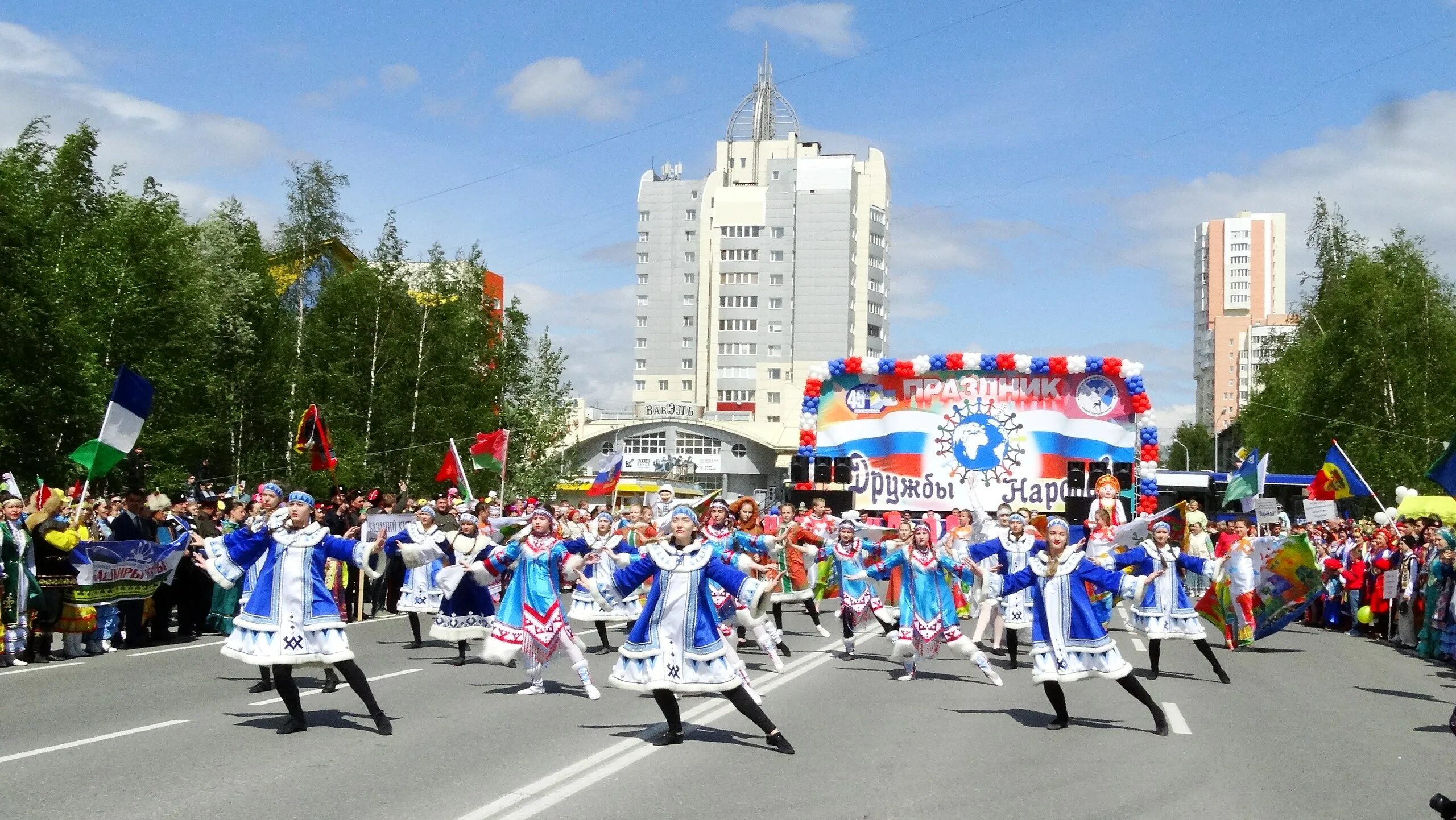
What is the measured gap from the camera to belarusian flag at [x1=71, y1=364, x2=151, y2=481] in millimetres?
17953

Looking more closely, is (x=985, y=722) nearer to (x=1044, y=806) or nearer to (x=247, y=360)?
(x=1044, y=806)

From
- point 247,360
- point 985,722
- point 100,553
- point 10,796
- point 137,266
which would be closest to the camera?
point 10,796

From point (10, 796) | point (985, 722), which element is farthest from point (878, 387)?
point (10, 796)

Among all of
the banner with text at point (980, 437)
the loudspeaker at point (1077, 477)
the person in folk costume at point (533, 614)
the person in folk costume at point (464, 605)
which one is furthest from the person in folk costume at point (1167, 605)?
the banner with text at point (980, 437)

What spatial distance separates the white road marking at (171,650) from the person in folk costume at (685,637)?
8.39 m

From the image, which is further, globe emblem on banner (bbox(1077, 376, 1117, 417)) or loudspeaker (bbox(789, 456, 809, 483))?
loudspeaker (bbox(789, 456, 809, 483))

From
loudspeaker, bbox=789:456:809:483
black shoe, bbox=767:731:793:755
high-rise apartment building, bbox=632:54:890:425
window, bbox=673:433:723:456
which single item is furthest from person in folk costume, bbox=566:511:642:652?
high-rise apartment building, bbox=632:54:890:425

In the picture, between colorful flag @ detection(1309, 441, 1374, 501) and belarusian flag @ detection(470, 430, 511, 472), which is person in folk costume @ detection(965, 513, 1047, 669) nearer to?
colorful flag @ detection(1309, 441, 1374, 501)

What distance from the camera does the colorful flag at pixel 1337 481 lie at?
97.1ft

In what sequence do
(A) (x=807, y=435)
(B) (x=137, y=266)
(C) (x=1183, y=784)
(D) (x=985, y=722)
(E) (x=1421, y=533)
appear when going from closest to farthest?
(C) (x=1183, y=784) < (D) (x=985, y=722) < (E) (x=1421, y=533) < (A) (x=807, y=435) < (B) (x=137, y=266)

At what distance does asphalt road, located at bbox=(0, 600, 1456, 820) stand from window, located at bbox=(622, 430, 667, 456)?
9167 centimetres

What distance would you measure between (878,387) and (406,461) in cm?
2348

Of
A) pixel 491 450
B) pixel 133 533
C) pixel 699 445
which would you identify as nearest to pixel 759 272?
pixel 699 445

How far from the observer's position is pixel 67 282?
36469 millimetres
